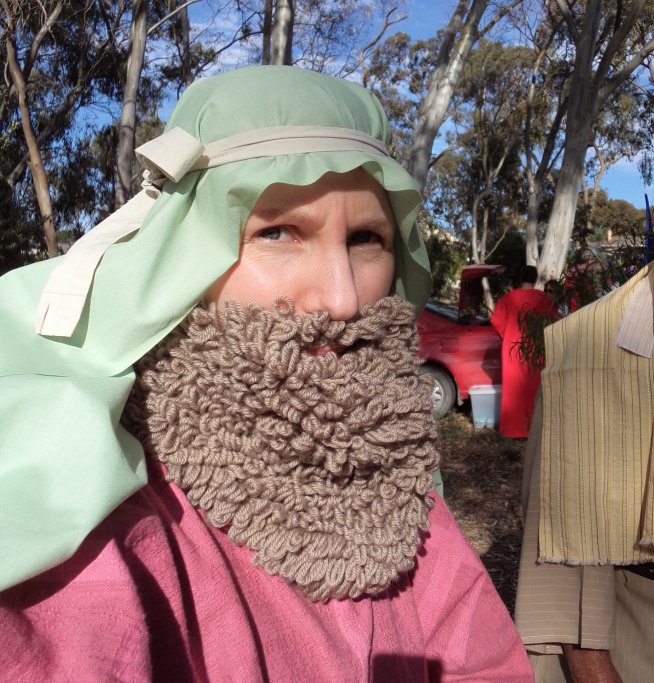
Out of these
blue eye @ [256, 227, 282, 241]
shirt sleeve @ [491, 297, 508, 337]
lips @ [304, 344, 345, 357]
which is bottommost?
shirt sleeve @ [491, 297, 508, 337]

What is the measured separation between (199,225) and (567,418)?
1.12 meters

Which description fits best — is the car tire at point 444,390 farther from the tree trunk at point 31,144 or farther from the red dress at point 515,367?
the tree trunk at point 31,144

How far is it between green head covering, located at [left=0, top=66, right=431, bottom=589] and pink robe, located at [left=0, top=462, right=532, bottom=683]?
0.06m

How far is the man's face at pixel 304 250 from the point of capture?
41.3 inches

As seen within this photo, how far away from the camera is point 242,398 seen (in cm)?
98

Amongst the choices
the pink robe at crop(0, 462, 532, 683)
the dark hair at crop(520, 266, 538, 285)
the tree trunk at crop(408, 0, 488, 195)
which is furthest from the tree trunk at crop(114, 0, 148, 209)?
the pink robe at crop(0, 462, 532, 683)

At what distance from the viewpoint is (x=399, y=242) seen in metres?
1.30

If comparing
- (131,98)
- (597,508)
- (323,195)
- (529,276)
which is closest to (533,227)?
(529,276)

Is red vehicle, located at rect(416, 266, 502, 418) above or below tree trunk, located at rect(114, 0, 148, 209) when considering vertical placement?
below

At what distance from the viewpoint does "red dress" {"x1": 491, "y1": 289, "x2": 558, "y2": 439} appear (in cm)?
708

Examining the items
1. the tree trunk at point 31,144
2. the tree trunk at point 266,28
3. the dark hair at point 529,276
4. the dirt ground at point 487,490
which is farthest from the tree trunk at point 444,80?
the tree trunk at point 31,144

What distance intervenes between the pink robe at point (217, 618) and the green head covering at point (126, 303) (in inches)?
2.5

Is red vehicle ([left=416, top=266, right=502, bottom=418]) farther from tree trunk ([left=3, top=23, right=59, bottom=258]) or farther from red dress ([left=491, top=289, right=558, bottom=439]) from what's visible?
tree trunk ([left=3, top=23, right=59, bottom=258])

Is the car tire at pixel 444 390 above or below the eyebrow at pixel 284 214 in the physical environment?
below
